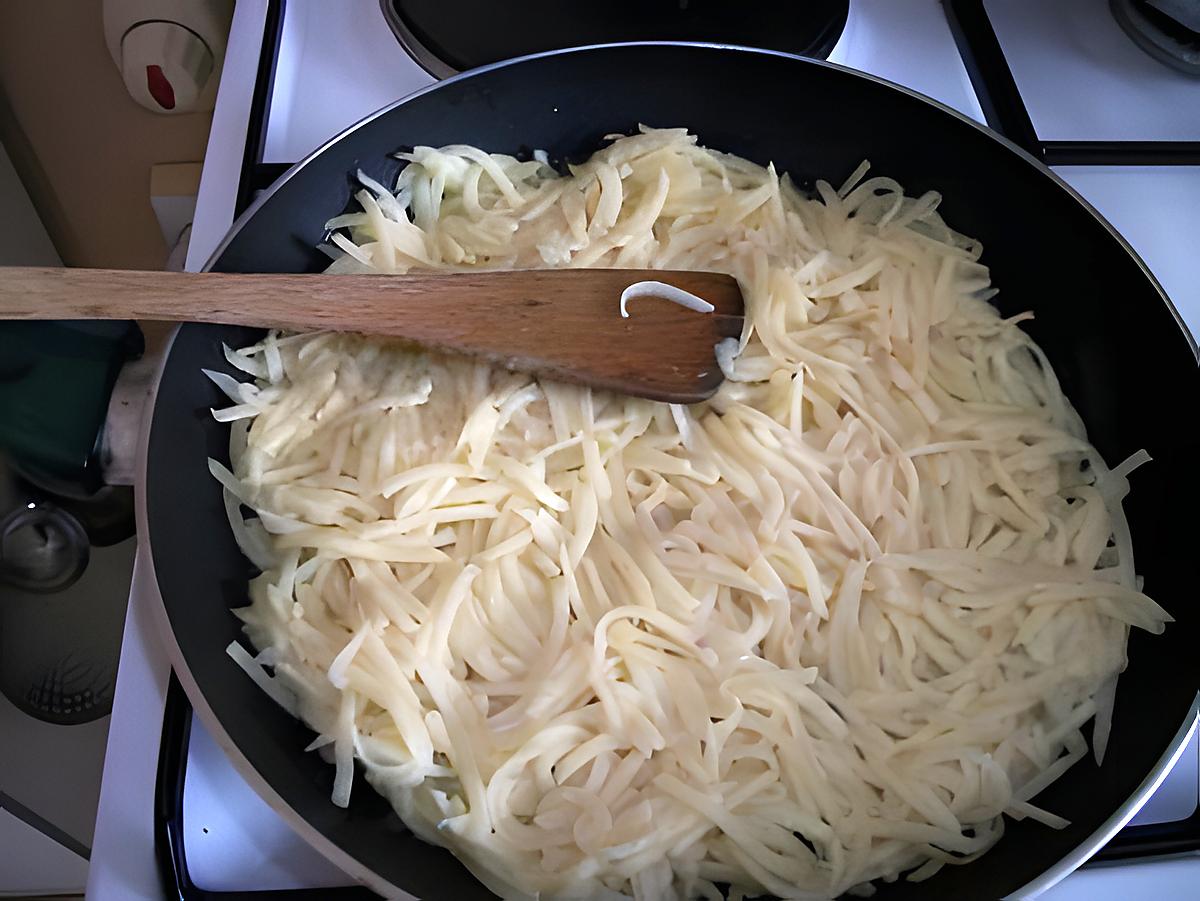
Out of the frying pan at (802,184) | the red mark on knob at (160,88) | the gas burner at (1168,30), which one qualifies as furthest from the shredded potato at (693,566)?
the red mark on knob at (160,88)

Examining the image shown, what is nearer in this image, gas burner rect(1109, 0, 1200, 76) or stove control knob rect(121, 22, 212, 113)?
gas burner rect(1109, 0, 1200, 76)

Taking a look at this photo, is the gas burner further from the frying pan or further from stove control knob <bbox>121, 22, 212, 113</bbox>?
stove control knob <bbox>121, 22, 212, 113</bbox>

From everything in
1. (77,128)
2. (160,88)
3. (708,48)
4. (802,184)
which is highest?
(708,48)

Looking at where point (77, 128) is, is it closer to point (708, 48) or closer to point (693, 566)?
point (708, 48)

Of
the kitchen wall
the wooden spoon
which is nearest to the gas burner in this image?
the wooden spoon

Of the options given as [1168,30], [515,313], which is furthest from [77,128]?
[1168,30]

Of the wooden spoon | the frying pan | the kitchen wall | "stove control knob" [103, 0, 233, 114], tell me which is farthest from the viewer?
the kitchen wall

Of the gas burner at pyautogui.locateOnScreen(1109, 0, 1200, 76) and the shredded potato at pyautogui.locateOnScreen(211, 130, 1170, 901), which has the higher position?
the gas burner at pyautogui.locateOnScreen(1109, 0, 1200, 76)
